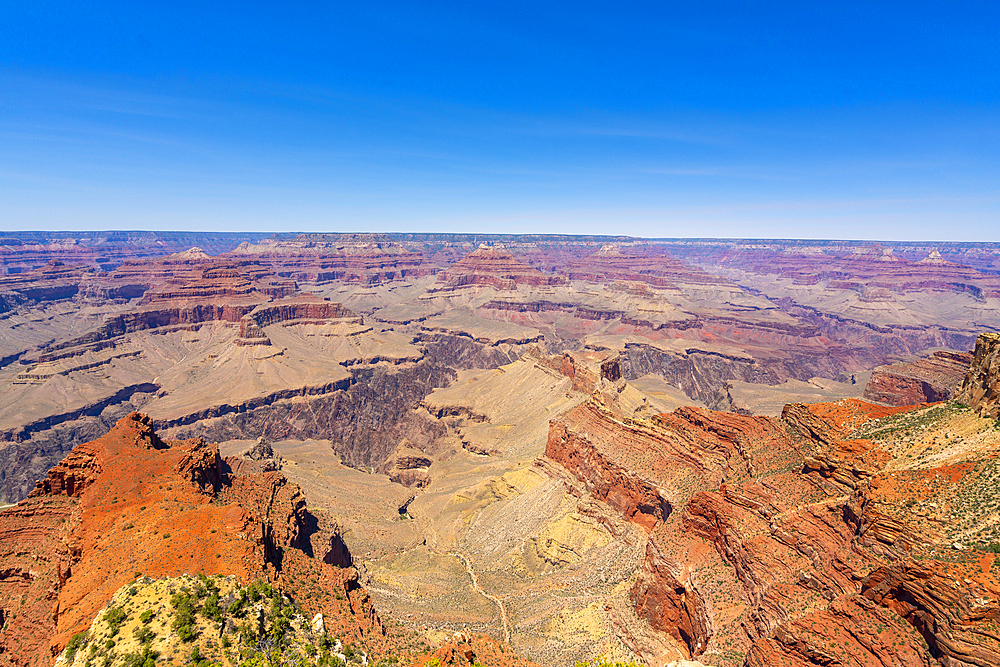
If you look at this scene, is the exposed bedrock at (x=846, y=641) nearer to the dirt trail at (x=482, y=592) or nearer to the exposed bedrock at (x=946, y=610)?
the exposed bedrock at (x=946, y=610)

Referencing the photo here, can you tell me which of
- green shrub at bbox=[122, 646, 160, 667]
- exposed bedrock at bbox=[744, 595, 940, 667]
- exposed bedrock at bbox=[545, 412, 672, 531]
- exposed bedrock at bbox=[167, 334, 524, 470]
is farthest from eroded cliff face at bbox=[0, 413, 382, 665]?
exposed bedrock at bbox=[167, 334, 524, 470]

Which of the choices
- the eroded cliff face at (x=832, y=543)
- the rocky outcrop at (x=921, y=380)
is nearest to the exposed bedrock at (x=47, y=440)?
the eroded cliff face at (x=832, y=543)

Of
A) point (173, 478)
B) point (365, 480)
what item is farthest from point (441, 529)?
point (173, 478)

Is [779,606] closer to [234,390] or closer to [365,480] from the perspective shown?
[365,480]

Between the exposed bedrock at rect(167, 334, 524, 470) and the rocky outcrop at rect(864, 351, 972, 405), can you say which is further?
the exposed bedrock at rect(167, 334, 524, 470)

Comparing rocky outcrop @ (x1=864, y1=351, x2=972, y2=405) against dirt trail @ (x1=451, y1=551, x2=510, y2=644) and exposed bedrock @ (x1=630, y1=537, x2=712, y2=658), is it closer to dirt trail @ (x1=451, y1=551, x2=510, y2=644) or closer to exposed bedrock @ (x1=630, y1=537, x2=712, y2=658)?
exposed bedrock @ (x1=630, y1=537, x2=712, y2=658)

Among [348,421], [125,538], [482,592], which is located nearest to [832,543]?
[482,592]
